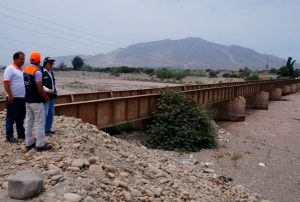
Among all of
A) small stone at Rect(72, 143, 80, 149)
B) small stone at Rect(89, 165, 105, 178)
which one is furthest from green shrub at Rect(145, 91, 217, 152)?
small stone at Rect(89, 165, 105, 178)

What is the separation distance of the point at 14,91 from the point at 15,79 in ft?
0.69

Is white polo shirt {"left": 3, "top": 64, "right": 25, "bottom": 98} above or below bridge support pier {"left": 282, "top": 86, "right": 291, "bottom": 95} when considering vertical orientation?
above

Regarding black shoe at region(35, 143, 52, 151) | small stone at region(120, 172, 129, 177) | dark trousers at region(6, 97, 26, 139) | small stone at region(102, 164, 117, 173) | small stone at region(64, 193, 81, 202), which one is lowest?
small stone at region(120, 172, 129, 177)

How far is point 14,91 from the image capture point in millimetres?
6965

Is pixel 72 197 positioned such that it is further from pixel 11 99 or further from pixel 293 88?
pixel 293 88

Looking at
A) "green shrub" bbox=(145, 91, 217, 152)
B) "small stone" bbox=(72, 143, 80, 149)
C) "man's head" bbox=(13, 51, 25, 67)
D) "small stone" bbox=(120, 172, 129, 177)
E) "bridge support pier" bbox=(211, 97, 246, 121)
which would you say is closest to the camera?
"small stone" bbox=(120, 172, 129, 177)

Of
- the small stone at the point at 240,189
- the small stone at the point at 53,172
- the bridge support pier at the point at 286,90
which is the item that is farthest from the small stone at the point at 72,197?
the bridge support pier at the point at 286,90

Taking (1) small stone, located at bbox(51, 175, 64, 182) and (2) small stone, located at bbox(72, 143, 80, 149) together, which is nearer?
(1) small stone, located at bbox(51, 175, 64, 182)

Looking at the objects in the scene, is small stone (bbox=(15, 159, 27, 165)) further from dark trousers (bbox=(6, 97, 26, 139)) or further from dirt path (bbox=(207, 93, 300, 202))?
dirt path (bbox=(207, 93, 300, 202))

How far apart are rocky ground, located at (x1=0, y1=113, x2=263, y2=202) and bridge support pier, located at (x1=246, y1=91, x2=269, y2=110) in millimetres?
28030

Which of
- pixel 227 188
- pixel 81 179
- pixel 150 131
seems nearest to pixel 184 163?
pixel 227 188

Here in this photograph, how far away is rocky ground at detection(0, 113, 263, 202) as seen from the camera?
18.4 feet

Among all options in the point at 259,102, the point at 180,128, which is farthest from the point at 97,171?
the point at 259,102

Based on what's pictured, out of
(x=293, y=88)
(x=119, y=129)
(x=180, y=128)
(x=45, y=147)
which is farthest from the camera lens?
(x=293, y=88)
